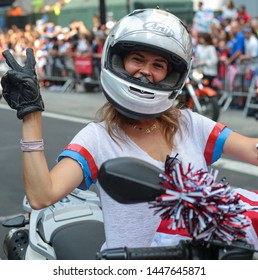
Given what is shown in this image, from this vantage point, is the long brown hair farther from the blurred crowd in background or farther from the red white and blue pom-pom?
the blurred crowd in background

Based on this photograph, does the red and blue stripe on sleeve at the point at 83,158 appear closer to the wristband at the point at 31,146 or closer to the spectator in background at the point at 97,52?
the wristband at the point at 31,146

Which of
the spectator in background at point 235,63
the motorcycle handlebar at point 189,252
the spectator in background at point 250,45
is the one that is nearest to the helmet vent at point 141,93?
the motorcycle handlebar at point 189,252

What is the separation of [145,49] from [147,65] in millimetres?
59

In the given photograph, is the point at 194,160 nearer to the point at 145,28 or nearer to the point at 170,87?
the point at 170,87

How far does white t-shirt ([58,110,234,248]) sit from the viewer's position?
195 cm

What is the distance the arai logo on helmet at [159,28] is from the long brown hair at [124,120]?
32 centimetres

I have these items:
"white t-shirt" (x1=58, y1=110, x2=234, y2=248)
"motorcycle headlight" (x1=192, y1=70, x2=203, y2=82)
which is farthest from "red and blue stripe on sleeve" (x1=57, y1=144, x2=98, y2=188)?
"motorcycle headlight" (x1=192, y1=70, x2=203, y2=82)

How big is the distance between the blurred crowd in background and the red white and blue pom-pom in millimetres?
9688

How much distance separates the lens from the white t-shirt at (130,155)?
1.95 m

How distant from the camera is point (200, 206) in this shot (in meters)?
1.51

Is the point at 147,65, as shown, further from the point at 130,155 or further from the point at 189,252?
the point at 189,252

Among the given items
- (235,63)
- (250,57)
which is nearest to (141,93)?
(250,57)

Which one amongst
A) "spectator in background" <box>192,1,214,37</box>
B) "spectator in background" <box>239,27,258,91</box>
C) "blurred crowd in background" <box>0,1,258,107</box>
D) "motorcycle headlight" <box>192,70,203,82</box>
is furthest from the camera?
"spectator in background" <box>192,1,214,37</box>
